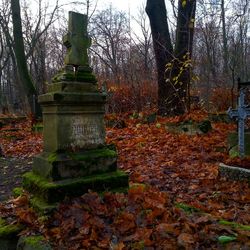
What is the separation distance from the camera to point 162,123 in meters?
10.9

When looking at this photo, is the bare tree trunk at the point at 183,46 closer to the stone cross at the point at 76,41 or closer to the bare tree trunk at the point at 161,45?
the bare tree trunk at the point at 161,45

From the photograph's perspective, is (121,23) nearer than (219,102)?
No

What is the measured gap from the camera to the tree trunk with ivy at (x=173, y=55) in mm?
11344

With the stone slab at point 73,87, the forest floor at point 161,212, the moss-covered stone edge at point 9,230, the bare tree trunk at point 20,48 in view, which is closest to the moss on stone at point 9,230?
the moss-covered stone edge at point 9,230

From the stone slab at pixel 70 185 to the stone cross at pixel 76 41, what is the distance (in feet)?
5.20

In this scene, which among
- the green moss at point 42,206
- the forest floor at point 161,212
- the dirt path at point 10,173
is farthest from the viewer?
the dirt path at point 10,173

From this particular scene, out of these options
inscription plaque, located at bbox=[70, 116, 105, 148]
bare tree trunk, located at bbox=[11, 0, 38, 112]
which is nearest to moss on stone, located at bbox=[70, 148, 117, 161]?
inscription plaque, located at bbox=[70, 116, 105, 148]

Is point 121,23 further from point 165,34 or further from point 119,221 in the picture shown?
point 119,221

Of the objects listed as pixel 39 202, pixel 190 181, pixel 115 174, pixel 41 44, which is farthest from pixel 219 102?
pixel 41 44

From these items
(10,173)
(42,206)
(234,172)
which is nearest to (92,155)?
(42,206)

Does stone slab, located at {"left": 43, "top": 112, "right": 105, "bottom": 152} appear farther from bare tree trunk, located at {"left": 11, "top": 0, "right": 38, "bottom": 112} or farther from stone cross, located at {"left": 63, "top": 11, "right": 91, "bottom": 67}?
bare tree trunk, located at {"left": 11, "top": 0, "right": 38, "bottom": 112}

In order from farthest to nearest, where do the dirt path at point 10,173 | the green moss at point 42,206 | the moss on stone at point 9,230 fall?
the dirt path at point 10,173, the green moss at point 42,206, the moss on stone at point 9,230

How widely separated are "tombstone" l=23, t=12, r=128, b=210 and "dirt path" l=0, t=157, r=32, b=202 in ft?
5.98

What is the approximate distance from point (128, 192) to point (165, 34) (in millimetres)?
9155
